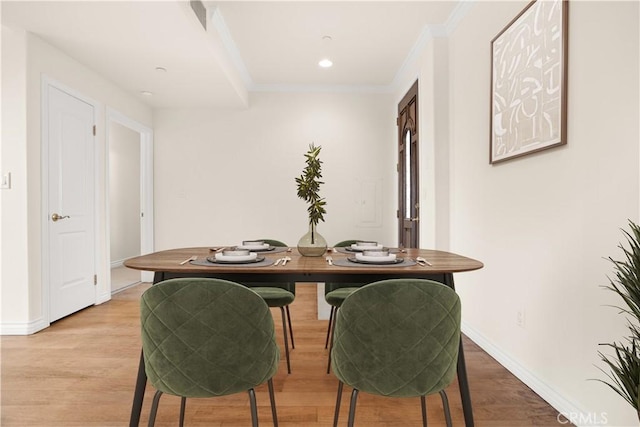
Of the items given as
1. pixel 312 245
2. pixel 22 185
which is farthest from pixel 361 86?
pixel 22 185

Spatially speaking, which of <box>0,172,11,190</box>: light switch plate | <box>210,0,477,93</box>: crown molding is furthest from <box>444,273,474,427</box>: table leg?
<box>0,172,11,190</box>: light switch plate

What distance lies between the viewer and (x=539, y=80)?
6.39 feet

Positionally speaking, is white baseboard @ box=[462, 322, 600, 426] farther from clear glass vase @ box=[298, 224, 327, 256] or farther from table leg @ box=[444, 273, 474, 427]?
clear glass vase @ box=[298, 224, 327, 256]

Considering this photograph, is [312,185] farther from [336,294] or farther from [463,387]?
[463,387]

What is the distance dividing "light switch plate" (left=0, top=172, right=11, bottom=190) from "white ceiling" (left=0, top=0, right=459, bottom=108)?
1.13 metres

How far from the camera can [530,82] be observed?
2020mm

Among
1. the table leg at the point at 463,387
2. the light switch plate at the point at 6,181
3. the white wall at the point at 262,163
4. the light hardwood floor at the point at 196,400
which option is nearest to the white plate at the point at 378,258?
the table leg at the point at 463,387

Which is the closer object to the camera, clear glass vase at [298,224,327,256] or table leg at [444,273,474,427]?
table leg at [444,273,474,427]

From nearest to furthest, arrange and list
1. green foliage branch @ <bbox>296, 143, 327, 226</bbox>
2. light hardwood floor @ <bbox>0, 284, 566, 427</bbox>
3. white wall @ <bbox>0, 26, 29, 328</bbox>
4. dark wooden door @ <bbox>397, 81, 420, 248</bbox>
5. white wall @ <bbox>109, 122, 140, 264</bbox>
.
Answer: light hardwood floor @ <bbox>0, 284, 566, 427</bbox>
green foliage branch @ <bbox>296, 143, 327, 226</bbox>
white wall @ <bbox>0, 26, 29, 328</bbox>
dark wooden door @ <bbox>397, 81, 420, 248</bbox>
white wall @ <bbox>109, 122, 140, 264</bbox>

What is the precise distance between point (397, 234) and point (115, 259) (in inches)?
179

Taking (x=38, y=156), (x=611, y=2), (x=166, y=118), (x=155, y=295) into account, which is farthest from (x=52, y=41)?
(x=611, y=2)

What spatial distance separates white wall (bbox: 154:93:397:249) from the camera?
16.5 ft

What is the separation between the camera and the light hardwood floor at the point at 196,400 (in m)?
1.73

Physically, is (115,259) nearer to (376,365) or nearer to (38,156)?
(38,156)
